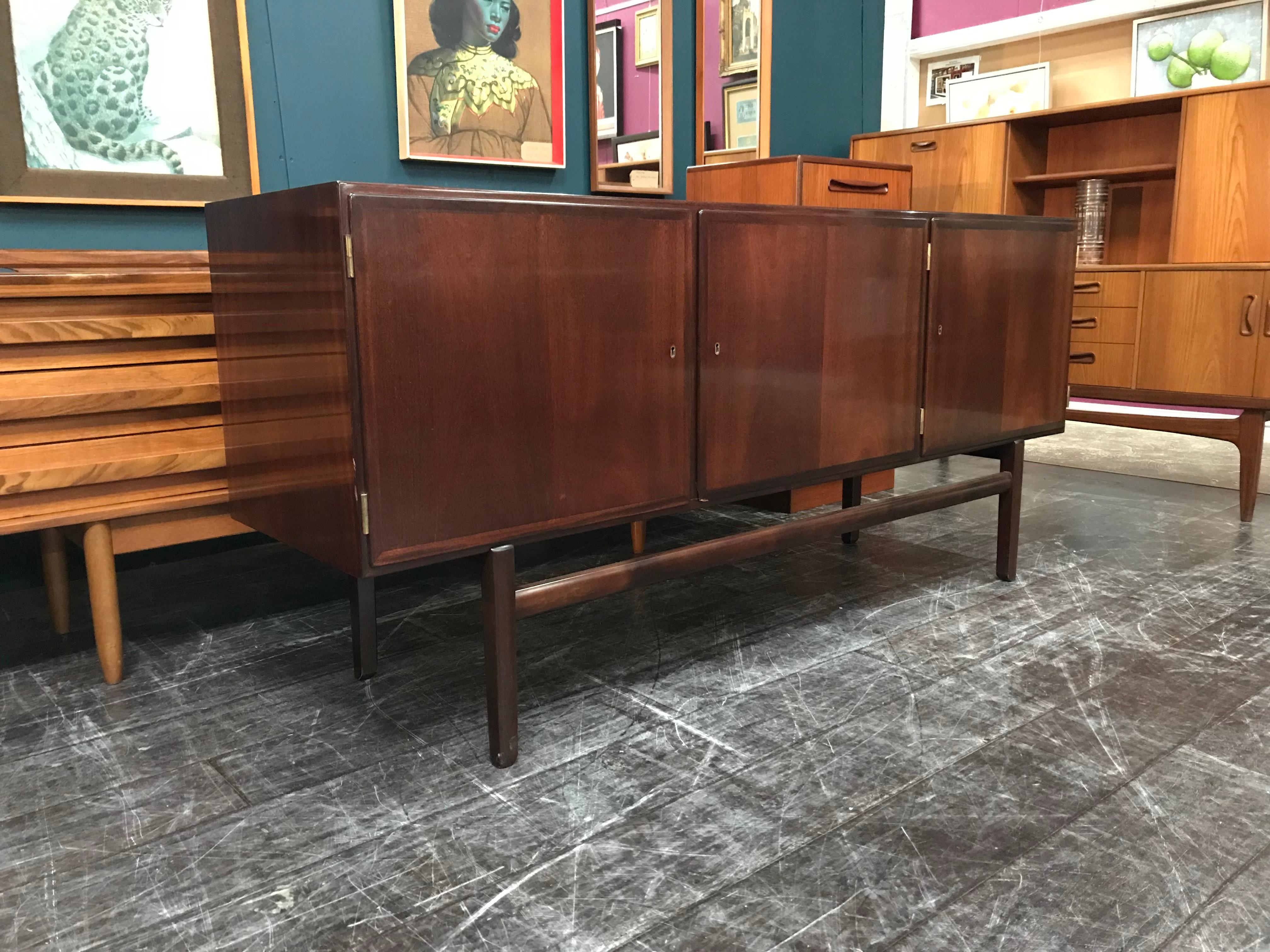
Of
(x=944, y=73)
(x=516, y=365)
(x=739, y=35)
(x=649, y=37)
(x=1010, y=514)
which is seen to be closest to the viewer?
(x=516, y=365)

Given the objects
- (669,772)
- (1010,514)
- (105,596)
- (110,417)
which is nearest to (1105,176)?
(1010,514)

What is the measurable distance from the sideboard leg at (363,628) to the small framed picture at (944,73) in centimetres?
416

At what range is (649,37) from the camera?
3.26 metres

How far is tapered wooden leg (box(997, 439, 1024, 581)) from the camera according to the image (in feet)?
7.89

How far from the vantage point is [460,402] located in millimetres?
1405

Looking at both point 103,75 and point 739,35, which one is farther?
point 739,35

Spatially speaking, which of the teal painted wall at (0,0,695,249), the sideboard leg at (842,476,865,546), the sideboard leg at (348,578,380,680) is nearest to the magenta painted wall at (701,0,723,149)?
the teal painted wall at (0,0,695,249)

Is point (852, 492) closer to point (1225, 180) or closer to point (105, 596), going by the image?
point (105, 596)

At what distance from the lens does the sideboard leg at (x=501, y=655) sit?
1512mm

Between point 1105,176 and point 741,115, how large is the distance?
145 cm

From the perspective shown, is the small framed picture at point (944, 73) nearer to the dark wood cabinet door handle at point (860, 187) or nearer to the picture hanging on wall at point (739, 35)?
the picture hanging on wall at point (739, 35)

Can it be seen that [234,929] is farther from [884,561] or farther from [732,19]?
[732,19]

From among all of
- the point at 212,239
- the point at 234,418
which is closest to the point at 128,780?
the point at 234,418

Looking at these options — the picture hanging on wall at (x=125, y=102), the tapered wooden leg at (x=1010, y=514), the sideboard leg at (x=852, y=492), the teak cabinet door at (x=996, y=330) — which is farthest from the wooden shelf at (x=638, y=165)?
the tapered wooden leg at (x=1010, y=514)
